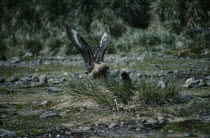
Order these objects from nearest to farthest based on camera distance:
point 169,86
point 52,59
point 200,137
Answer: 1. point 200,137
2. point 169,86
3. point 52,59

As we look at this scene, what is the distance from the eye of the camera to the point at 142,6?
1828cm

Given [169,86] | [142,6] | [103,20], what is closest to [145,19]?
[142,6]

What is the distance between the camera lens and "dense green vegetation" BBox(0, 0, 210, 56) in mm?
15961

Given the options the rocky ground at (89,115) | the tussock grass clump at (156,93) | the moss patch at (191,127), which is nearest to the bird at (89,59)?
the rocky ground at (89,115)

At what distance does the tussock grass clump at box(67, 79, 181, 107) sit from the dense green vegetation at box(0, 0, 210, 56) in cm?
907

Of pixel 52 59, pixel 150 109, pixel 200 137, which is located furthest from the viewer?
pixel 52 59

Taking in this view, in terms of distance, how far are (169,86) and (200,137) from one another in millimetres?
2084

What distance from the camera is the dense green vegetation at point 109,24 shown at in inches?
628

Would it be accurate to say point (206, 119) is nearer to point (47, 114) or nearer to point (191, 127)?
point (191, 127)

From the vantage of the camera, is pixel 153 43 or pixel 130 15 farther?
pixel 130 15

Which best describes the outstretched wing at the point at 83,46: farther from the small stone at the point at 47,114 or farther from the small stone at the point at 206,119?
the small stone at the point at 206,119

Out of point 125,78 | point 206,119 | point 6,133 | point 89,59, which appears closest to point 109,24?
point 89,59

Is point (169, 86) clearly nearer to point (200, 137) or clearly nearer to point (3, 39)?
point (200, 137)

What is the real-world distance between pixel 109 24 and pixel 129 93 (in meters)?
11.3
